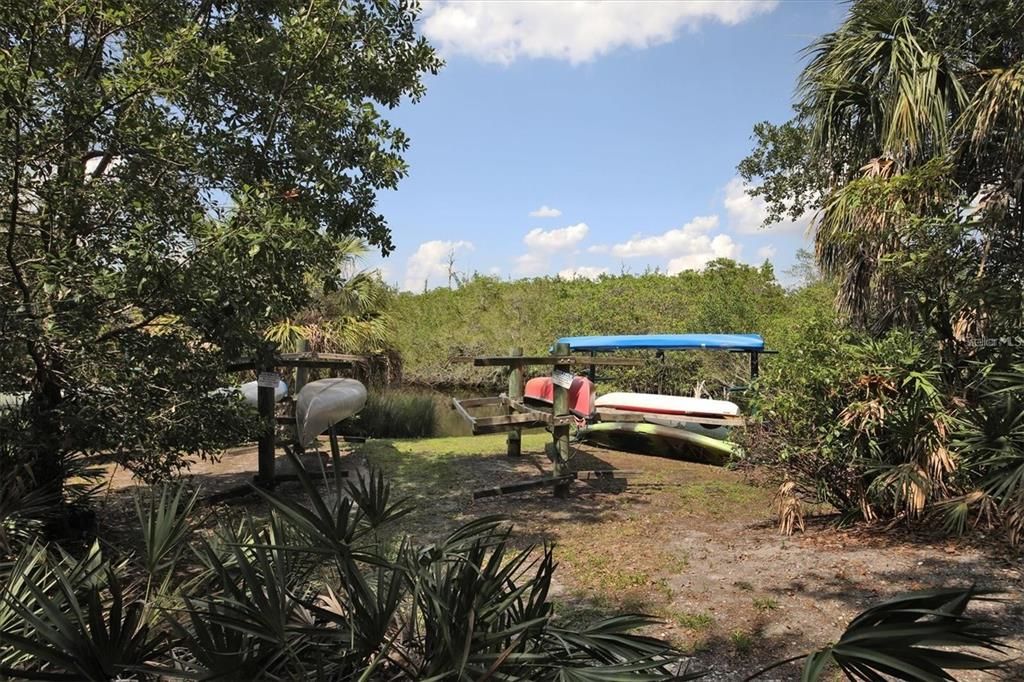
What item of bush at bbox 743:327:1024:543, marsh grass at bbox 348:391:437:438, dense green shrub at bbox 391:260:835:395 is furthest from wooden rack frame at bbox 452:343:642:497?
marsh grass at bbox 348:391:437:438

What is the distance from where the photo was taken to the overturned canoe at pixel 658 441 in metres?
9.48

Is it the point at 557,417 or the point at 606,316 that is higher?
the point at 606,316

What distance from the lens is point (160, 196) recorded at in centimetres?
410

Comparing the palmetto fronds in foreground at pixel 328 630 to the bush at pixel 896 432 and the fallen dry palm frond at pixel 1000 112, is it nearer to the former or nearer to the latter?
the bush at pixel 896 432

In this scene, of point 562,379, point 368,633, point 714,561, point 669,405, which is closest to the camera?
point 368,633

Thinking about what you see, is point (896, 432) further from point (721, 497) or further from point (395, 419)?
point (395, 419)

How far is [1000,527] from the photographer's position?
5.09 metres

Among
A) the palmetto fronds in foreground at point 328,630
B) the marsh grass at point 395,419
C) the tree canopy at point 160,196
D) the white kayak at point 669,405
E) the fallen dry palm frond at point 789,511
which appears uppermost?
the tree canopy at point 160,196

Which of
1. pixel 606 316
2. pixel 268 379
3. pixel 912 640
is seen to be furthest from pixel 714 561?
pixel 606 316

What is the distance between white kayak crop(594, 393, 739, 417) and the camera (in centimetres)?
972

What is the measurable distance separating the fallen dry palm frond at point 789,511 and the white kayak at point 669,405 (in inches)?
→ 150

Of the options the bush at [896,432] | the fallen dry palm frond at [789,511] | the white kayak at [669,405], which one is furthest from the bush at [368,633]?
the white kayak at [669,405]

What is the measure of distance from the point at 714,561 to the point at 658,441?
5120mm

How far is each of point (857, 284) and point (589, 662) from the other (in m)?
8.23
